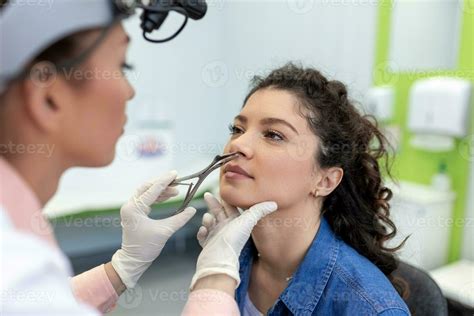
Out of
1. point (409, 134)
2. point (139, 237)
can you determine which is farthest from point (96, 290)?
point (409, 134)

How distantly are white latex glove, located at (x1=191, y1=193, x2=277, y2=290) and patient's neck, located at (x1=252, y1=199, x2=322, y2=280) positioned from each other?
110mm

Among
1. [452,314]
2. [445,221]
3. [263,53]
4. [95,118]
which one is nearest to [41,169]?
[95,118]

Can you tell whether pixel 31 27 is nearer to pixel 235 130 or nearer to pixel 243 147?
pixel 243 147

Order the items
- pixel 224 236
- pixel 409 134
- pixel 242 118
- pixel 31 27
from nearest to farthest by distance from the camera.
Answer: pixel 31 27 → pixel 224 236 → pixel 242 118 → pixel 409 134

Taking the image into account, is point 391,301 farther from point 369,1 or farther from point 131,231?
point 369,1

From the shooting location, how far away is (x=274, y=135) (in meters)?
1.24

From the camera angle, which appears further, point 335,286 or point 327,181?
point 327,181

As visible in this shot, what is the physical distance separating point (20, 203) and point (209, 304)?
0.38 meters

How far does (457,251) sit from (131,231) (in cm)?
193

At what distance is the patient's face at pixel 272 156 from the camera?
121 cm

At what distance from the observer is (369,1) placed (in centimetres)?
263

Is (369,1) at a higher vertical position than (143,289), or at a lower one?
higher

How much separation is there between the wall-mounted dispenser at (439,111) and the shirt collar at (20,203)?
2.11 meters

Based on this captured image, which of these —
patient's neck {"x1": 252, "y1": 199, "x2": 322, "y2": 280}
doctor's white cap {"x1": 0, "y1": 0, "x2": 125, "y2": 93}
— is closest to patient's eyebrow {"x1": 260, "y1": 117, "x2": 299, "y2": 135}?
patient's neck {"x1": 252, "y1": 199, "x2": 322, "y2": 280}
